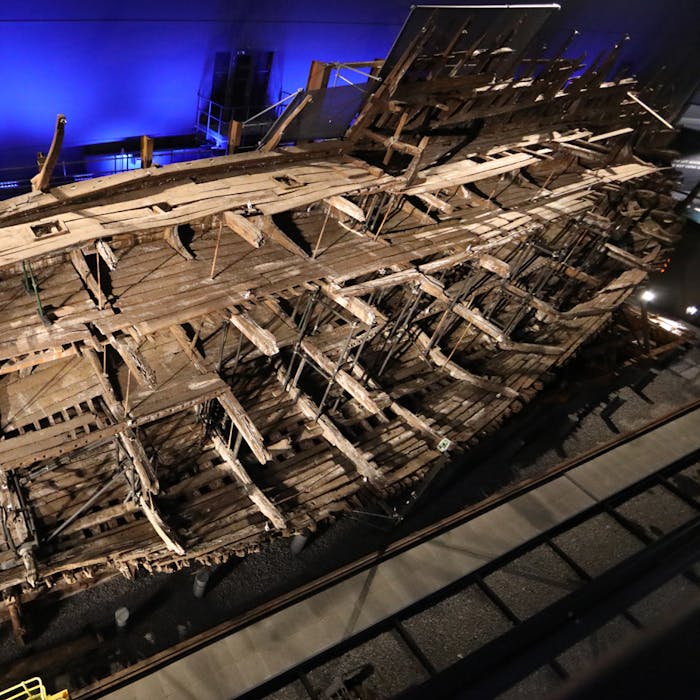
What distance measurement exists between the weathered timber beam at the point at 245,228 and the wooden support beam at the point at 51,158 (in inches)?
88.4

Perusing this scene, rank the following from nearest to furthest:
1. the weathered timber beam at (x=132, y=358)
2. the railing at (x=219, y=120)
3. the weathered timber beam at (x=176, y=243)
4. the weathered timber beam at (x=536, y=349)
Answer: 1. the weathered timber beam at (x=132, y=358)
2. the weathered timber beam at (x=176, y=243)
3. the weathered timber beam at (x=536, y=349)
4. the railing at (x=219, y=120)

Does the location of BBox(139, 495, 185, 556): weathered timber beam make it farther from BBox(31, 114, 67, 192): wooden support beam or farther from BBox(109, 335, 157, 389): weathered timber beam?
BBox(31, 114, 67, 192): wooden support beam

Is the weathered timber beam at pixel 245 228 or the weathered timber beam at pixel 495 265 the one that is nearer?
the weathered timber beam at pixel 245 228

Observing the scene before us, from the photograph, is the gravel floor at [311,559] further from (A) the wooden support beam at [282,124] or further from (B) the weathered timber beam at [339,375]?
(A) the wooden support beam at [282,124]

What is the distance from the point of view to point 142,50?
34.8 ft

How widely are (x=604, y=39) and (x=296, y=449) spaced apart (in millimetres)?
22250

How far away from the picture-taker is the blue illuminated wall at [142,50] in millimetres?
9320

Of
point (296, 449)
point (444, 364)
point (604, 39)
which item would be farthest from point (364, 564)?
point (604, 39)

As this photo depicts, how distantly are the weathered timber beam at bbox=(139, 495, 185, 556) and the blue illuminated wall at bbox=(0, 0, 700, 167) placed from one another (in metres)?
7.85

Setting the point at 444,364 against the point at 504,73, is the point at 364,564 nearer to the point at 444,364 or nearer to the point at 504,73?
the point at 444,364

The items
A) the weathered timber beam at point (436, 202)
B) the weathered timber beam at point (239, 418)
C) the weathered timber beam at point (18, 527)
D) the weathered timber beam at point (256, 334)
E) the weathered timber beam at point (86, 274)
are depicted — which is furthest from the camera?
the weathered timber beam at point (436, 202)

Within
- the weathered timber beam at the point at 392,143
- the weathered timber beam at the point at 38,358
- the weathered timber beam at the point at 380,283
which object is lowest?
the weathered timber beam at the point at 380,283

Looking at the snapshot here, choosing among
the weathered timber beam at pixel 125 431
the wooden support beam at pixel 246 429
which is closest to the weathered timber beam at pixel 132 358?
the weathered timber beam at pixel 125 431

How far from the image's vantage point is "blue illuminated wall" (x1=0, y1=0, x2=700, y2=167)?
932 centimetres
